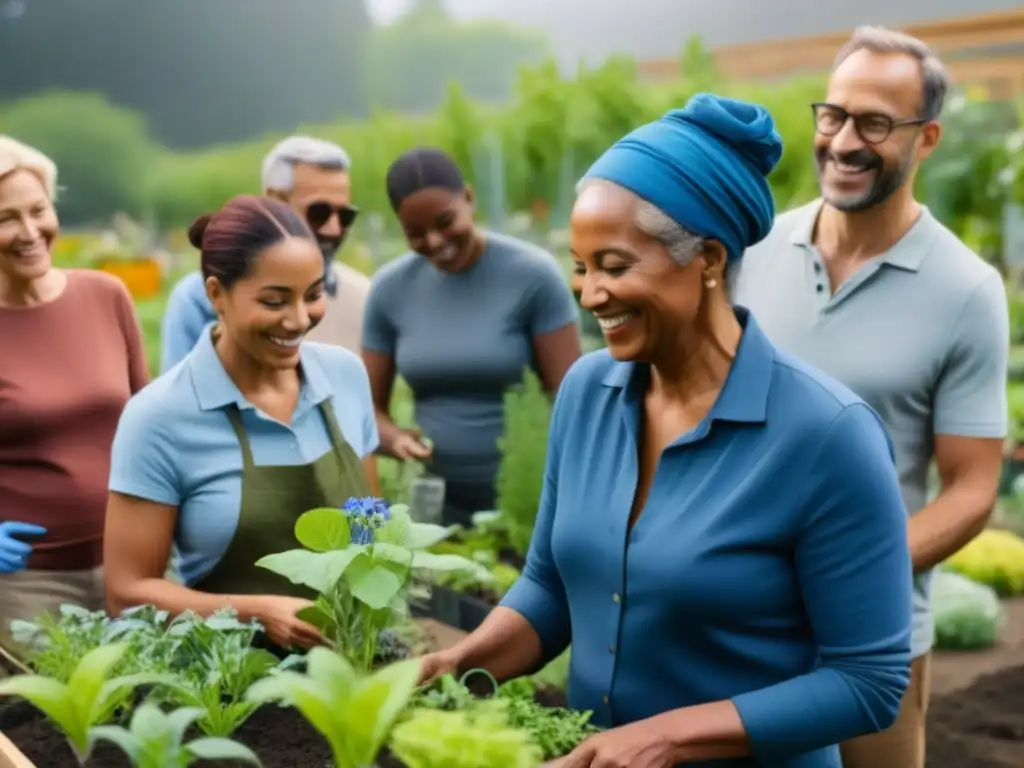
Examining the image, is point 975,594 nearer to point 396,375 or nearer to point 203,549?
point 396,375

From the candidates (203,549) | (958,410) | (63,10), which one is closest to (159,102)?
(63,10)

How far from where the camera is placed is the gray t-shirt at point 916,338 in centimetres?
201

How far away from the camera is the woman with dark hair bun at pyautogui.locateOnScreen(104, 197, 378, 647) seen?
1881 mm

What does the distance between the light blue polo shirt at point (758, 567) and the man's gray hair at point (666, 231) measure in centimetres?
15

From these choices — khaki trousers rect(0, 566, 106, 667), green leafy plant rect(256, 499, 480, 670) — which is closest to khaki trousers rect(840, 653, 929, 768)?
green leafy plant rect(256, 499, 480, 670)

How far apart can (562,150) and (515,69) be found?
0.49 m

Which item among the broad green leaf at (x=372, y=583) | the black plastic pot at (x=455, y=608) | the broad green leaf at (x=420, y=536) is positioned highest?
the broad green leaf at (x=420, y=536)

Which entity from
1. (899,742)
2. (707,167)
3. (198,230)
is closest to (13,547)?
(198,230)

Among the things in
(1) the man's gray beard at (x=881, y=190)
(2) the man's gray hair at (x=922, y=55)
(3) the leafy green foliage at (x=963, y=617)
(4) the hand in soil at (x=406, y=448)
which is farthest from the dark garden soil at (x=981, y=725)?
(2) the man's gray hair at (x=922, y=55)

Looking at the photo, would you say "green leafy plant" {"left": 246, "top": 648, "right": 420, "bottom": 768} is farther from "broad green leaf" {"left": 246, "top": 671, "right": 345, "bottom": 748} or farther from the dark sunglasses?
the dark sunglasses

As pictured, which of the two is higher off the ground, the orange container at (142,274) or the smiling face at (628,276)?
the smiling face at (628,276)

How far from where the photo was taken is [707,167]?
1.37 meters

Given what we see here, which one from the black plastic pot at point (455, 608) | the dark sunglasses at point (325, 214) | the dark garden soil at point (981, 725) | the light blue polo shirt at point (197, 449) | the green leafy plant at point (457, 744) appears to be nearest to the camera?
the green leafy plant at point (457, 744)

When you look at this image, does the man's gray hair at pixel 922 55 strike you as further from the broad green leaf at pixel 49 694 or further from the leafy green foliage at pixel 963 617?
the leafy green foliage at pixel 963 617
